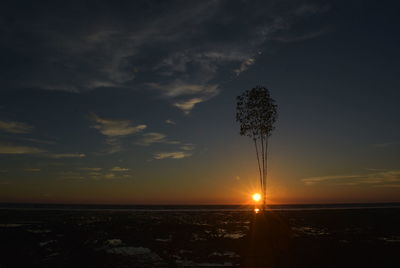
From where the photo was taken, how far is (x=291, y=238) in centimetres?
2695

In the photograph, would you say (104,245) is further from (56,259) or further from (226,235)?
(226,235)

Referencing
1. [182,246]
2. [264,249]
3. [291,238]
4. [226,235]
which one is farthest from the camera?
[226,235]

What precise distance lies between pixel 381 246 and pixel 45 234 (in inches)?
1196

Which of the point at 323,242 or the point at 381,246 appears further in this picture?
the point at 323,242

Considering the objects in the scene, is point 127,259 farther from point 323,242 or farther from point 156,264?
point 323,242

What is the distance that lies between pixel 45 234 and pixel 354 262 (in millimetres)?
27804

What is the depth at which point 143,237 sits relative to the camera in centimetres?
2830

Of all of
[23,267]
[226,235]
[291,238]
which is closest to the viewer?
[23,267]

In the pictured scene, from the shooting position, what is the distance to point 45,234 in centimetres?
3041

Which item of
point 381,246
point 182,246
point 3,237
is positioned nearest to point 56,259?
point 182,246

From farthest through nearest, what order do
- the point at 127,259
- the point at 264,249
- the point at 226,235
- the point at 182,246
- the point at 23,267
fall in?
the point at 226,235
the point at 182,246
the point at 264,249
the point at 127,259
the point at 23,267

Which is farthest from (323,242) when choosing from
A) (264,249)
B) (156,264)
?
(156,264)

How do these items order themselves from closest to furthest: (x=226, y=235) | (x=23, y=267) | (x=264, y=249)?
(x=23, y=267) < (x=264, y=249) < (x=226, y=235)

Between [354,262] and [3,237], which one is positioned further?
[3,237]
